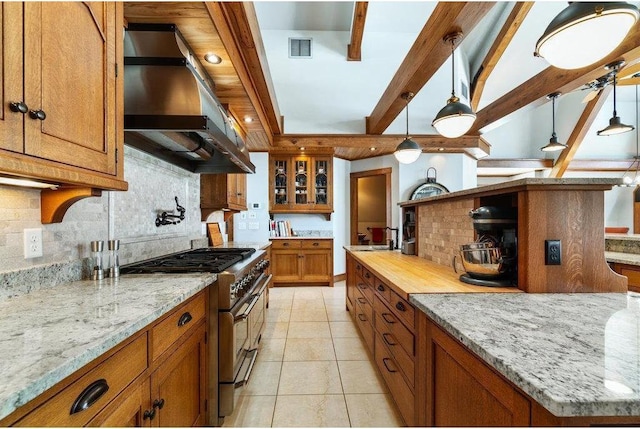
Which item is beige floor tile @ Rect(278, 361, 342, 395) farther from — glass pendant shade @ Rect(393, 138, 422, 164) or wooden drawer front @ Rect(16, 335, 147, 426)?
glass pendant shade @ Rect(393, 138, 422, 164)

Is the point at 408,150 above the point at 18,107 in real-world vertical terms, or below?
above

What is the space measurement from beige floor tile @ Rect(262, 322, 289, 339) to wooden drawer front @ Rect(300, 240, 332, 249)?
196 centimetres

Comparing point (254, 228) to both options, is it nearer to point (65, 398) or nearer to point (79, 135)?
point (79, 135)

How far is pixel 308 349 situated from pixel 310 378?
1.52 feet

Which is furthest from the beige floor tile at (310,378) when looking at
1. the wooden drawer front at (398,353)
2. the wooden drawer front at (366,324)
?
the wooden drawer front at (398,353)

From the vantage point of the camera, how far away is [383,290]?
184 cm

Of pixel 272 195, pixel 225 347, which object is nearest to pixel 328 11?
pixel 272 195

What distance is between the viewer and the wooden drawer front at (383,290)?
1.73m

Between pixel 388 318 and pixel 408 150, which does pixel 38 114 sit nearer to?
pixel 388 318

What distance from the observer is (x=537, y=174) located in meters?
7.67

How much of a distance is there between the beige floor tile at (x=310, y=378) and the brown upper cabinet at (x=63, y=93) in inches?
66.6

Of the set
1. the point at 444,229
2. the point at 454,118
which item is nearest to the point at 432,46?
the point at 454,118

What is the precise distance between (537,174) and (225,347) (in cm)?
913

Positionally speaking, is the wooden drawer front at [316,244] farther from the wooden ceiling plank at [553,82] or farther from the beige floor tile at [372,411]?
the wooden ceiling plank at [553,82]
